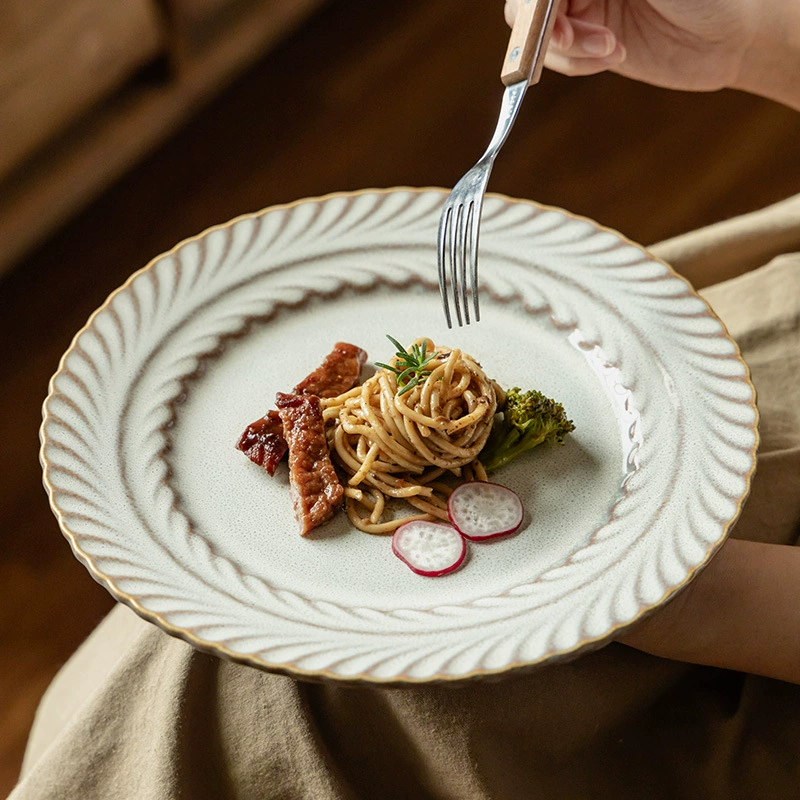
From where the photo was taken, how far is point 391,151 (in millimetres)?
4562

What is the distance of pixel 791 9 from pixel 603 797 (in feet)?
5.65

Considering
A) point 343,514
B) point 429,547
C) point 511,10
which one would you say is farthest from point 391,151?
point 429,547

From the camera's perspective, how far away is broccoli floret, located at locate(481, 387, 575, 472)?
1766mm

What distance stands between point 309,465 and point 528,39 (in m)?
0.88

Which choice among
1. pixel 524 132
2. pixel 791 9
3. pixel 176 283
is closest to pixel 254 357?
pixel 176 283

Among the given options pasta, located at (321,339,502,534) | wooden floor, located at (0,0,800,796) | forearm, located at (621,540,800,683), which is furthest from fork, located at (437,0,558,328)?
wooden floor, located at (0,0,800,796)

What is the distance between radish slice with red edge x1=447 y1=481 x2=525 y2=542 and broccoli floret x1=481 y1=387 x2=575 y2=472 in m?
0.08

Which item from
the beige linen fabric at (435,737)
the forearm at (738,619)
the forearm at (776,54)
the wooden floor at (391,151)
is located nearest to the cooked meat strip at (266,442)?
the beige linen fabric at (435,737)

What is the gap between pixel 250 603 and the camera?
5.02ft

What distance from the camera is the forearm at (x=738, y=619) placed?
1.57 meters

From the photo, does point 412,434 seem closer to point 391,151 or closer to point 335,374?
point 335,374

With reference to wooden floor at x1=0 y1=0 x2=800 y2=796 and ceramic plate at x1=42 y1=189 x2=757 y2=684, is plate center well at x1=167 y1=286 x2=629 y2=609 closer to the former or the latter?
ceramic plate at x1=42 y1=189 x2=757 y2=684

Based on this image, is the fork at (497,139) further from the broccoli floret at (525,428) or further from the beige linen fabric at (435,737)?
the beige linen fabric at (435,737)

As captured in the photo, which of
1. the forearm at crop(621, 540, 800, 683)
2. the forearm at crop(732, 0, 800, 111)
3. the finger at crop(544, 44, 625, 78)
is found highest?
the finger at crop(544, 44, 625, 78)
